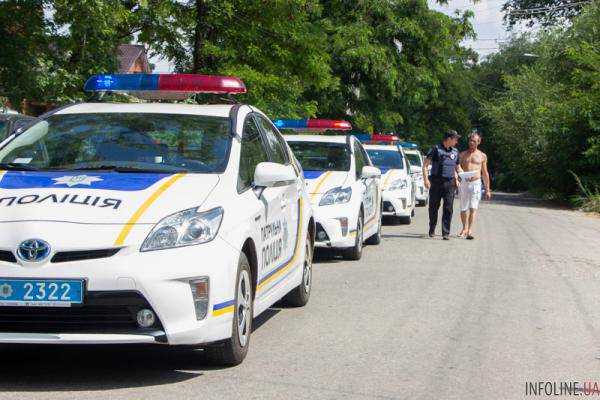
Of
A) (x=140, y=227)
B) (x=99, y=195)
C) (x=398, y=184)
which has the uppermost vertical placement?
(x=99, y=195)

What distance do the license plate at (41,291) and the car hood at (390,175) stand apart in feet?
46.1

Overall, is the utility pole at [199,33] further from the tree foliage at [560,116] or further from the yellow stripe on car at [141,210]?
the tree foliage at [560,116]

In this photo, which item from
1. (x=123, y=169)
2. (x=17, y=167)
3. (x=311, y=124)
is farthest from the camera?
(x=311, y=124)

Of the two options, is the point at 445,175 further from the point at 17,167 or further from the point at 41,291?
the point at 41,291

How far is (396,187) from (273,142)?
11.4 metres

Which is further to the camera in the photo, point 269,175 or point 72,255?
point 269,175

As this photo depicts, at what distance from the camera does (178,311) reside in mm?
5660

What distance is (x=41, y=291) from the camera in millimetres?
5492

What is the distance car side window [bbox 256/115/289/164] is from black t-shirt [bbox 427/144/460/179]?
8329 millimetres

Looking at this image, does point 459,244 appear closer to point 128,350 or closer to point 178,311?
point 128,350

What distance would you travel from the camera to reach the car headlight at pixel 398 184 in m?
19.4

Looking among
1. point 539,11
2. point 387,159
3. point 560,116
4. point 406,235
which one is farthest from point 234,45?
point 539,11

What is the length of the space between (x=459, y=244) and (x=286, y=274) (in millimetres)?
8337

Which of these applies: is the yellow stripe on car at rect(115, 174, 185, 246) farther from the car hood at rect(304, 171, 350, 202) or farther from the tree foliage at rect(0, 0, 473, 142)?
the tree foliage at rect(0, 0, 473, 142)
